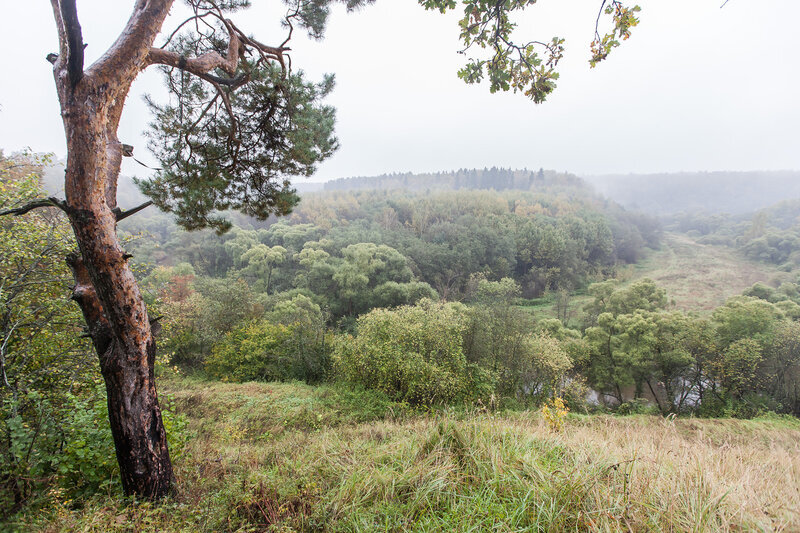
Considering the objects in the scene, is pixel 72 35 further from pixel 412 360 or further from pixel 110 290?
pixel 412 360

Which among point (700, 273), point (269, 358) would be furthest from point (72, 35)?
point (700, 273)

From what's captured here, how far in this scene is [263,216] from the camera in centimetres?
530

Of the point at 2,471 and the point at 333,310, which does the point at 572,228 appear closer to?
the point at 333,310

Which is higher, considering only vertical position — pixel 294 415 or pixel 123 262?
pixel 123 262

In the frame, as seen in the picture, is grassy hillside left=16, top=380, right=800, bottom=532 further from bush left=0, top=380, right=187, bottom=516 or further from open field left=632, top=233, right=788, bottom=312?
open field left=632, top=233, right=788, bottom=312

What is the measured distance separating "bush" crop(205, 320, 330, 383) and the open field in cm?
3855

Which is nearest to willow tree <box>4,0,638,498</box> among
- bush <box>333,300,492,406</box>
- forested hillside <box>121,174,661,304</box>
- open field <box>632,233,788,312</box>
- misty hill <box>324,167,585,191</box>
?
bush <box>333,300,492,406</box>

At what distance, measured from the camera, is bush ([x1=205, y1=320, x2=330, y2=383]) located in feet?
49.2

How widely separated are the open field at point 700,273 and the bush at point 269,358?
38.5 meters

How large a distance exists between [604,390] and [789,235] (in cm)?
6038

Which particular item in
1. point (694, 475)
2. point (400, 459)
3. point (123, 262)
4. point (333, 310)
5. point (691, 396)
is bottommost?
point (691, 396)

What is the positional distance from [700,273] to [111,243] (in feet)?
218

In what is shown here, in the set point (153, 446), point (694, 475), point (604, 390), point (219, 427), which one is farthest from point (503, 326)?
point (153, 446)

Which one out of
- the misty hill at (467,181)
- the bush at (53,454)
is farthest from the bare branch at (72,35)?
the misty hill at (467,181)
